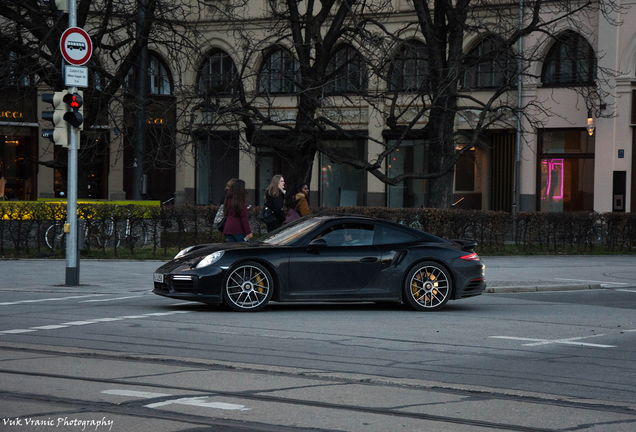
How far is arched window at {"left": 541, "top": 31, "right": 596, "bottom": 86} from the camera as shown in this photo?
106 feet

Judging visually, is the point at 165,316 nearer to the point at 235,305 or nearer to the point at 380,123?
the point at 235,305

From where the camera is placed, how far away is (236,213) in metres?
15.3

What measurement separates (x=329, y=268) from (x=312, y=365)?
385 centimetres

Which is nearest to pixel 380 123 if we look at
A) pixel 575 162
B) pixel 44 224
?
pixel 575 162

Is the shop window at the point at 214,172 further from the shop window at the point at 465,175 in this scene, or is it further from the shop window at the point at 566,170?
the shop window at the point at 566,170

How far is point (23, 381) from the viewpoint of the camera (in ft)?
22.5

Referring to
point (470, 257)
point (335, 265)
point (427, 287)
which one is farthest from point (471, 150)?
point (335, 265)

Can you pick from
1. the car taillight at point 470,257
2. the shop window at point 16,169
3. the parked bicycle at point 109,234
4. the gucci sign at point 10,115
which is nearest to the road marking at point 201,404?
the car taillight at point 470,257

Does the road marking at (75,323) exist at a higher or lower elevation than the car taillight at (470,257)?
lower

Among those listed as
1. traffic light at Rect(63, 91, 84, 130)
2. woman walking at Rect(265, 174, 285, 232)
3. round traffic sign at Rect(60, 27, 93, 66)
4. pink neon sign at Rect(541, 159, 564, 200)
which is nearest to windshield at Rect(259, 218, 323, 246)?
woman walking at Rect(265, 174, 285, 232)

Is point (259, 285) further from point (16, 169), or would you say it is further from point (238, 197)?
point (16, 169)

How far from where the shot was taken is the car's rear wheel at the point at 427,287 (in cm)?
1195

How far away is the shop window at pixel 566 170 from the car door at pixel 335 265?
74.6 ft

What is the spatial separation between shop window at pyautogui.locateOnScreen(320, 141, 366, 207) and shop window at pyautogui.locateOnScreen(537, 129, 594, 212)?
773 cm
